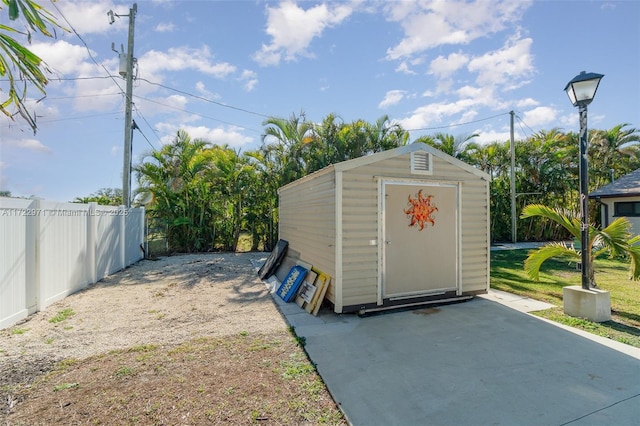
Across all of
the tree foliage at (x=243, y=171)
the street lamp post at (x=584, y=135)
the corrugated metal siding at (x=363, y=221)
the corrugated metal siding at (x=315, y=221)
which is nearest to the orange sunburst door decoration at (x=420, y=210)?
the corrugated metal siding at (x=363, y=221)

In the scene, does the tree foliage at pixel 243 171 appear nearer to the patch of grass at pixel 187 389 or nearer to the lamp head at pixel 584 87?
the lamp head at pixel 584 87

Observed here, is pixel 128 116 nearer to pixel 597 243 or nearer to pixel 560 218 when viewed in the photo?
pixel 560 218

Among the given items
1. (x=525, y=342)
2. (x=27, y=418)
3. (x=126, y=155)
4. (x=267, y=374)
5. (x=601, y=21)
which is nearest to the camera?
(x=27, y=418)

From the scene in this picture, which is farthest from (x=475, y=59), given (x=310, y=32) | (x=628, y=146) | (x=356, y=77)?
(x=628, y=146)

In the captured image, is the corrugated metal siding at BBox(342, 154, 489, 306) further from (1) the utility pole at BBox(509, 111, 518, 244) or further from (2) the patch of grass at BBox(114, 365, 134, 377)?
(1) the utility pole at BBox(509, 111, 518, 244)

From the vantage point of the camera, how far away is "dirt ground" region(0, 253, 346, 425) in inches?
90.5

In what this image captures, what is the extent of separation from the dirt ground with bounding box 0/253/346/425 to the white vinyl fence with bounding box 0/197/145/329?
304 mm

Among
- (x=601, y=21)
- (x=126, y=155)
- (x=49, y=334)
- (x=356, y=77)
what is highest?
(x=356, y=77)

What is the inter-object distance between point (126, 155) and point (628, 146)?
23.8 meters

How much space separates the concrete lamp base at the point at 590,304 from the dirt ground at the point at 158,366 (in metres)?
3.95

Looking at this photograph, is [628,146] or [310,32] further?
[628,146]

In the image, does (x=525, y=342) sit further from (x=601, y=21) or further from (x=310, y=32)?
(x=310, y=32)

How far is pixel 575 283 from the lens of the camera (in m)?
6.46

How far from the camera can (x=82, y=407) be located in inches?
92.6
